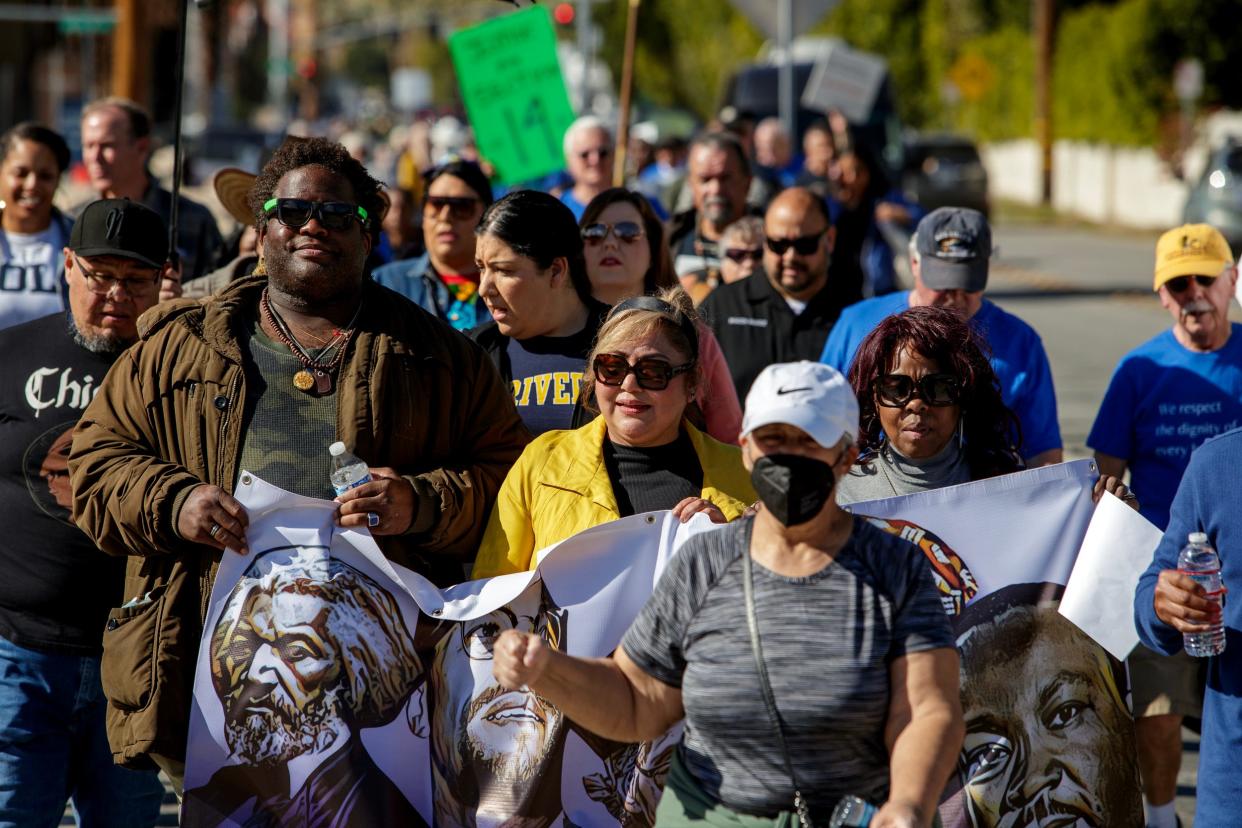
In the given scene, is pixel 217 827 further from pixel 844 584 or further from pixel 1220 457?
pixel 1220 457

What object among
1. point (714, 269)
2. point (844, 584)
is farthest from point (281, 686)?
point (714, 269)

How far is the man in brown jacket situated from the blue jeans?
13.3 inches

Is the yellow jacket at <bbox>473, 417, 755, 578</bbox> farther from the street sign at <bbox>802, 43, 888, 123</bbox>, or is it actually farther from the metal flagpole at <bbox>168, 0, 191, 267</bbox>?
the street sign at <bbox>802, 43, 888, 123</bbox>

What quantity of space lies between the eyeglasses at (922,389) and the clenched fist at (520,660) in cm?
166

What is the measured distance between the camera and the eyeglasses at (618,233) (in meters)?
6.74

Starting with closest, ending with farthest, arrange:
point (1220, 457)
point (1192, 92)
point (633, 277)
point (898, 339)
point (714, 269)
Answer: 1. point (1220, 457)
2. point (898, 339)
3. point (633, 277)
4. point (714, 269)
5. point (1192, 92)

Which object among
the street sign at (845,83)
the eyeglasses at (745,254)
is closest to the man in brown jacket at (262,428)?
the eyeglasses at (745,254)

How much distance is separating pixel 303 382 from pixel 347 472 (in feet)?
0.90

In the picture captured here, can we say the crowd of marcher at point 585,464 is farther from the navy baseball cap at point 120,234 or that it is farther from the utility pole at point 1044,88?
the utility pole at point 1044,88

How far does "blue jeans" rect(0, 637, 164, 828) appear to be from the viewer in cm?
474

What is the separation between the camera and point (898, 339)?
4.86m

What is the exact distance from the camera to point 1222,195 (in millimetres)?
25172

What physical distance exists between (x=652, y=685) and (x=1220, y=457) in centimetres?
147

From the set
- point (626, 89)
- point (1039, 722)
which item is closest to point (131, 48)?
point (626, 89)
